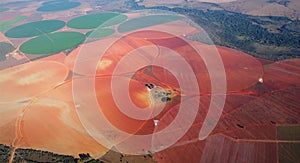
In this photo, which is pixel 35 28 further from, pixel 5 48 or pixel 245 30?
pixel 245 30

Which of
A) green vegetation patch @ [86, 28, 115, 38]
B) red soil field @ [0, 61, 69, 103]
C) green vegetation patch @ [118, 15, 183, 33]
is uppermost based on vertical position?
green vegetation patch @ [118, 15, 183, 33]

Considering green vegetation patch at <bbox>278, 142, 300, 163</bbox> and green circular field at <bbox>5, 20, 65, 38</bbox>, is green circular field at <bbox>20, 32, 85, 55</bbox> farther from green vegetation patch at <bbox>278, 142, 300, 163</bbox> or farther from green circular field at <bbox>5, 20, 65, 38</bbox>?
green vegetation patch at <bbox>278, 142, 300, 163</bbox>

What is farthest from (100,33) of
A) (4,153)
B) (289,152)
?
(289,152)

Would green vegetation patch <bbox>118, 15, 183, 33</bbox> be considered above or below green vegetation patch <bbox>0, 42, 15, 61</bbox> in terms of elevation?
above

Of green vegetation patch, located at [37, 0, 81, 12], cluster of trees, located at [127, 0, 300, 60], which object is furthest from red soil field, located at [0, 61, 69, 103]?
green vegetation patch, located at [37, 0, 81, 12]

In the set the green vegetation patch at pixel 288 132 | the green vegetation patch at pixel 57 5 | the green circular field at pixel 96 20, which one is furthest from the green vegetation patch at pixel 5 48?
the green vegetation patch at pixel 288 132
